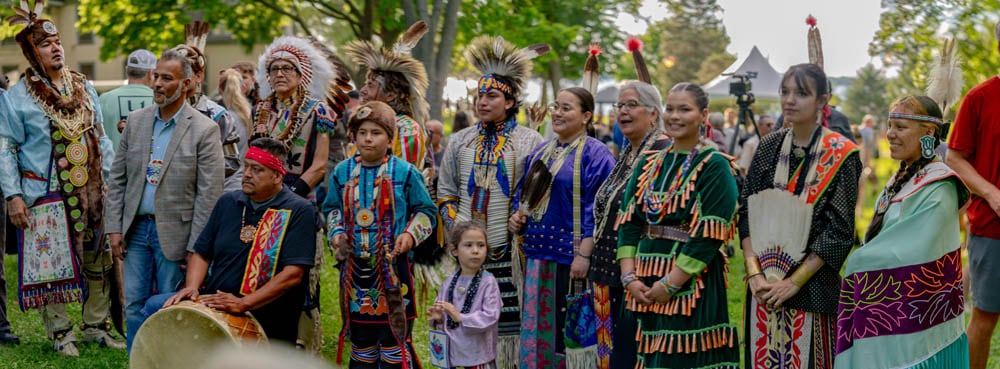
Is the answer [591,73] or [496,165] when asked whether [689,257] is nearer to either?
[496,165]

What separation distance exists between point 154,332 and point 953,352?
3.24 metres

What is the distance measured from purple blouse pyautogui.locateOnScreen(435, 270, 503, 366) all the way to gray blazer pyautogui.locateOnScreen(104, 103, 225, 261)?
52.3 inches

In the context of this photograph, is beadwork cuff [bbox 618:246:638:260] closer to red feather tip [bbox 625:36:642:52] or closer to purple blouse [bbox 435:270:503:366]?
purple blouse [bbox 435:270:503:366]

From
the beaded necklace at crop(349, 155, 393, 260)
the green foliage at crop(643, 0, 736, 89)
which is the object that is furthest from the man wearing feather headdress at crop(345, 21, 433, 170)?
the green foliage at crop(643, 0, 736, 89)

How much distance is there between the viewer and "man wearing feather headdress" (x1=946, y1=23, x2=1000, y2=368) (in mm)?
4656

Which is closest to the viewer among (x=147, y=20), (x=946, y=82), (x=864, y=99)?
(x=946, y=82)

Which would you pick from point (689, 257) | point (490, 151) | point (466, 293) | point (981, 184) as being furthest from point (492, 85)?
A: point (981, 184)

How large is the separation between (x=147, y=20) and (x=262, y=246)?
13.6m

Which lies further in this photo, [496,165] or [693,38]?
[693,38]

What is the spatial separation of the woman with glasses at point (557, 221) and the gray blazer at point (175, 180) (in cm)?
158

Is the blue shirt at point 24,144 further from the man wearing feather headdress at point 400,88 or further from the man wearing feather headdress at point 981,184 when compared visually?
the man wearing feather headdress at point 981,184

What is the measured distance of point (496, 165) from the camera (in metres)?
5.27

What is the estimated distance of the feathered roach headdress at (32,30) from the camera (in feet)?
19.0

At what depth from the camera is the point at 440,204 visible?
5.47m
